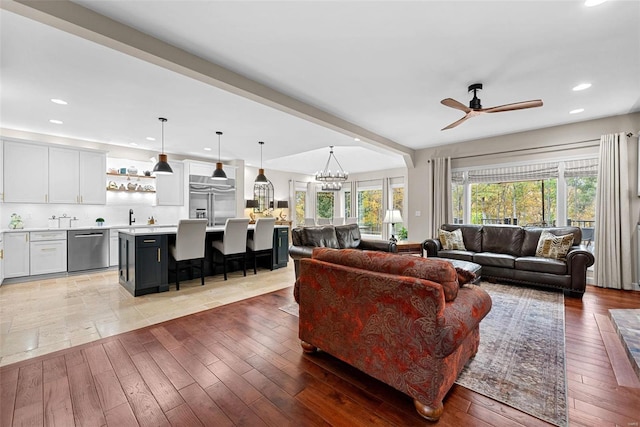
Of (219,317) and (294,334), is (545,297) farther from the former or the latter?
(219,317)

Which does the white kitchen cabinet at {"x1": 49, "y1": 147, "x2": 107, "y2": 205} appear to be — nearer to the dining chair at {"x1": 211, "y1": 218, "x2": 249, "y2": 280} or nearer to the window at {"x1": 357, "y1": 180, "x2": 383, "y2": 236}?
the dining chair at {"x1": 211, "y1": 218, "x2": 249, "y2": 280}

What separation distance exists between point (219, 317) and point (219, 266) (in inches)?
85.6

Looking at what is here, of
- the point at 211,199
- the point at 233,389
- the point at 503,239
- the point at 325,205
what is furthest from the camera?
the point at 325,205

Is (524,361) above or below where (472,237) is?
below

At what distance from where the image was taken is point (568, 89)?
11.0 feet

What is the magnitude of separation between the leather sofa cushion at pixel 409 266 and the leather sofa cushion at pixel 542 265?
10.5 ft

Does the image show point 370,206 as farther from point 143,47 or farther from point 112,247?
point 143,47

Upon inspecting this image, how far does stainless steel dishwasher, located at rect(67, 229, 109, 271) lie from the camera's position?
5.00 m

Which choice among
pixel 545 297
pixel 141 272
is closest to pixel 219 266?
pixel 141 272

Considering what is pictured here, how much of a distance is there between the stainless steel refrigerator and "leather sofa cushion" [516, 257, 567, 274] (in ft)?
20.8

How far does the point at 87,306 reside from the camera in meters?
3.42

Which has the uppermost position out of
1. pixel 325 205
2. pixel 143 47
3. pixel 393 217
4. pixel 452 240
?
pixel 143 47

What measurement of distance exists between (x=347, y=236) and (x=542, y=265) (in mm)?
2921

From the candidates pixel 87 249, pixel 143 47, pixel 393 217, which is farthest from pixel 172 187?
pixel 393 217
